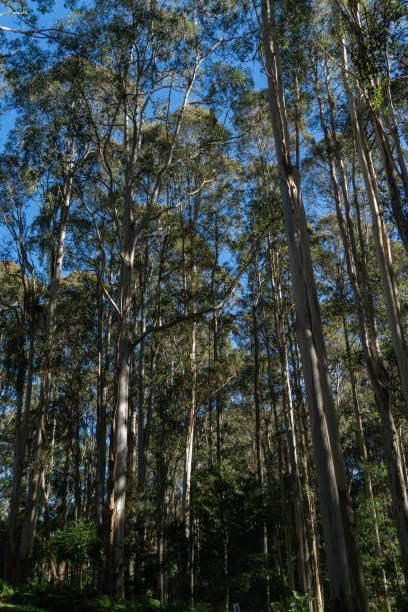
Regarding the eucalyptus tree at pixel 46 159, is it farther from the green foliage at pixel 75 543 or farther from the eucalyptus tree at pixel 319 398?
the eucalyptus tree at pixel 319 398

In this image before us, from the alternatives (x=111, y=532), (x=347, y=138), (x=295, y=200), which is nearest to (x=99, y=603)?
(x=111, y=532)

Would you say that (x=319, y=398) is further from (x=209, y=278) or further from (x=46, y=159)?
(x=209, y=278)

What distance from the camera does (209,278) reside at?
16.4 meters

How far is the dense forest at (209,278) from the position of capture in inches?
254

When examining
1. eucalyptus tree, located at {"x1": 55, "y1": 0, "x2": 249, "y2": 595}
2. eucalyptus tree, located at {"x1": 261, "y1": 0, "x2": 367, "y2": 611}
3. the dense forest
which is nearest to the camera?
eucalyptus tree, located at {"x1": 261, "y1": 0, "x2": 367, "y2": 611}

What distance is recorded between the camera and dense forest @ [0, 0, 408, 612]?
6.45 metres

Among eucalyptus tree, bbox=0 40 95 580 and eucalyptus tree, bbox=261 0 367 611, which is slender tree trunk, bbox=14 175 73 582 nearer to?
eucalyptus tree, bbox=0 40 95 580

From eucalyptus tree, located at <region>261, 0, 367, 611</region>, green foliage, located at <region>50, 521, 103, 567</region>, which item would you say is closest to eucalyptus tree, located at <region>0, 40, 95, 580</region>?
green foliage, located at <region>50, 521, 103, 567</region>

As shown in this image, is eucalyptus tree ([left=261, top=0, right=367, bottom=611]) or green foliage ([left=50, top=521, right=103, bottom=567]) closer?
eucalyptus tree ([left=261, top=0, right=367, bottom=611])

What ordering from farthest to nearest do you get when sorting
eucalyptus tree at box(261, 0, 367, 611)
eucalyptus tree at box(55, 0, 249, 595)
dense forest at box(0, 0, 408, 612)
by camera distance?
eucalyptus tree at box(55, 0, 249, 595), dense forest at box(0, 0, 408, 612), eucalyptus tree at box(261, 0, 367, 611)

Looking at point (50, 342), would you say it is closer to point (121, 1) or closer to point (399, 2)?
point (121, 1)

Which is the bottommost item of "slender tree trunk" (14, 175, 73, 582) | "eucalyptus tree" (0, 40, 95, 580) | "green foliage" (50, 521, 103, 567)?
"green foliage" (50, 521, 103, 567)

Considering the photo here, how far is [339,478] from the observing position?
4.58 meters

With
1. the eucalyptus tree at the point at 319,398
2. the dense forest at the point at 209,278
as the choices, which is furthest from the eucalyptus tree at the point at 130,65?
the eucalyptus tree at the point at 319,398
